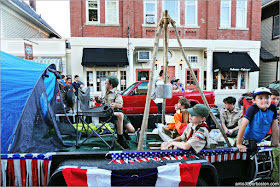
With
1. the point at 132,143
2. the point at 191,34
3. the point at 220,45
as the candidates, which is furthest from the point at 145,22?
the point at 132,143

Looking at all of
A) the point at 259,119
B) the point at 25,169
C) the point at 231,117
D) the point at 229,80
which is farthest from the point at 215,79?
the point at 25,169

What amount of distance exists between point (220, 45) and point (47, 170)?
13.4 meters

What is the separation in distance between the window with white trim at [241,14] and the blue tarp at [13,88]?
14.0 meters

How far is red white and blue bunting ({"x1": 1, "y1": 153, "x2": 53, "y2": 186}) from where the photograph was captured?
2.15m

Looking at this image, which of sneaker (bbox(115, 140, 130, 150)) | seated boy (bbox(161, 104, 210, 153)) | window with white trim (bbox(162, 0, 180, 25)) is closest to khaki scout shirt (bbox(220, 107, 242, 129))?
seated boy (bbox(161, 104, 210, 153))

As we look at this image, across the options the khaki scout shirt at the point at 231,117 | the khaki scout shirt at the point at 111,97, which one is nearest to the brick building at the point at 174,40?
the khaki scout shirt at the point at 111,97

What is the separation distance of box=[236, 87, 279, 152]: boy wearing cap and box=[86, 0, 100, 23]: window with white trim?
1143cm

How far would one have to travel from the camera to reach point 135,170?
2.01 metres

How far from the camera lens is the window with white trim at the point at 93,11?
1159 cm

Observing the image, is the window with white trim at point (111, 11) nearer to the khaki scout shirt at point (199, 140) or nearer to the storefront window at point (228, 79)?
the storefront window at point (228, 79)

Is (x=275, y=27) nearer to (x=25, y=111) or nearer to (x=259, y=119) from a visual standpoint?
(x=259, y=119)

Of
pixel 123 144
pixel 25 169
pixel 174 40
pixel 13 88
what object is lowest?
pixel 123 144

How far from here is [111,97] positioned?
13.3ft

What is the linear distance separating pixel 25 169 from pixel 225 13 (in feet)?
48.5
